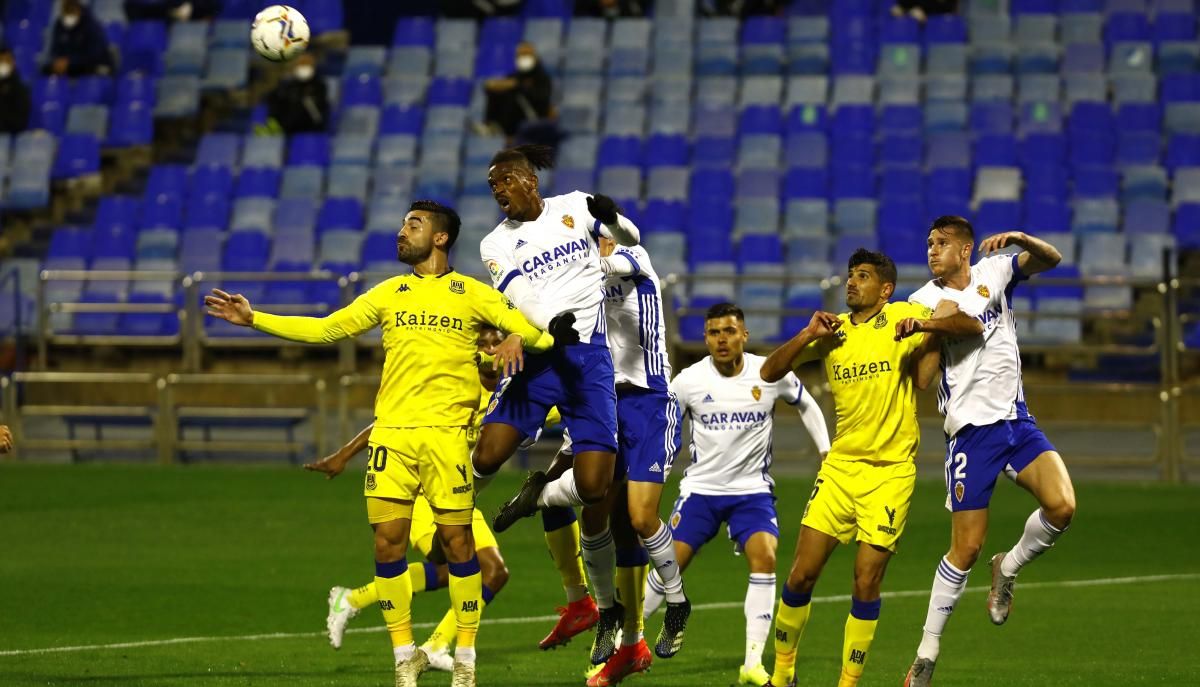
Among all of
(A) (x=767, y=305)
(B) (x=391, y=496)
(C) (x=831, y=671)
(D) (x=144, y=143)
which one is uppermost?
(D) (x=144, y=143)

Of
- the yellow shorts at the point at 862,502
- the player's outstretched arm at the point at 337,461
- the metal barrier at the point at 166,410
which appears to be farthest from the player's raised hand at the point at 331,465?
the metal barrier at the point at 166,410

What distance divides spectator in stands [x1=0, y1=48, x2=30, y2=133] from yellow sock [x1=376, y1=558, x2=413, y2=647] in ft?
63.7

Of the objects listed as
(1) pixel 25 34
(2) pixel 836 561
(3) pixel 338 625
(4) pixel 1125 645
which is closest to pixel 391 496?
(3) pixel 338 625

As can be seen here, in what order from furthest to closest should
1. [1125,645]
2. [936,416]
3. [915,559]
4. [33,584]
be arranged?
1. [936,416]
2. [915,559]
3. [33,584]
4. [1125,645]

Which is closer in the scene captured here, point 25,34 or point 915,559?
point 915,559

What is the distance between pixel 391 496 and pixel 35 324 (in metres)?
15.1

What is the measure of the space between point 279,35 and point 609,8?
1452 cm

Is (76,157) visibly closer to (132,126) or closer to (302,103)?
(132,126)

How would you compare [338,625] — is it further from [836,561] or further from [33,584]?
[836,561]

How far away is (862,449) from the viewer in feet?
27.9

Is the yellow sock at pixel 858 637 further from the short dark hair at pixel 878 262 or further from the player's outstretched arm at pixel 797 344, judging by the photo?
the short dark hair at pixel 878 262

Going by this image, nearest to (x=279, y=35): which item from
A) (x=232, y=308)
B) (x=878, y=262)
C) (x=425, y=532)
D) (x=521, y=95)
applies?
(x=425, y=532)

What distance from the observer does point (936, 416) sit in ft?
66.4

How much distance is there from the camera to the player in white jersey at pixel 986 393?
892 centimetres
